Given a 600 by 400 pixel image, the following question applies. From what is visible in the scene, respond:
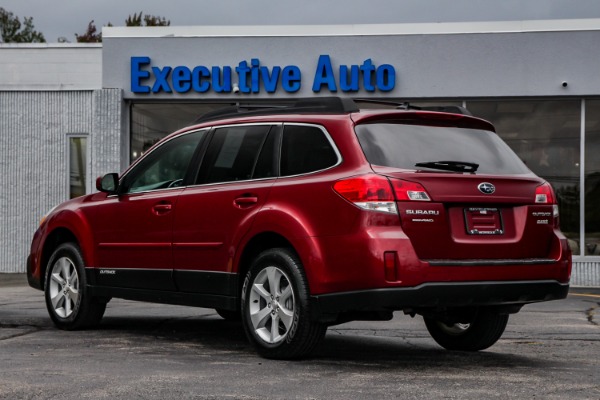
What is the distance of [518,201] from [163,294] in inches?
113

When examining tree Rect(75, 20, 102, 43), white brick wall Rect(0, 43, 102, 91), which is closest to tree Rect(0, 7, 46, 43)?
tree Rect(75, 20, 102, 43)

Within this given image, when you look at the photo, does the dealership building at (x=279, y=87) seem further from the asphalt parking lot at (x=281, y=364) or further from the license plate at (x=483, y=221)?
the license plate at (x=483, y=221)

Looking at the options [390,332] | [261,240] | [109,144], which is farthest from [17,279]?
[261,240]

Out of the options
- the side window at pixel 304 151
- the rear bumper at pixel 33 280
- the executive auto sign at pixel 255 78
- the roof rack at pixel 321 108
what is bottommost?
the rear bumper at pixel 33 280

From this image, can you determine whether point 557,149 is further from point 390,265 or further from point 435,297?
point 390,265

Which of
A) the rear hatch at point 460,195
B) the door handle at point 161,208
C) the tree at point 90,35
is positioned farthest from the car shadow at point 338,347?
the tree at point 90,35

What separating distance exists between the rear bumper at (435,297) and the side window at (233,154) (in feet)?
4.32

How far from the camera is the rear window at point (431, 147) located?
255 inches

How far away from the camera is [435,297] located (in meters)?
6.15

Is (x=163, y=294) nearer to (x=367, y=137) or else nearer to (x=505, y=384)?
Result: (x=367, y=137)

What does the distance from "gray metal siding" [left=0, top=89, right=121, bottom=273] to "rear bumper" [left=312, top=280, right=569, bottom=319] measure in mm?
14288

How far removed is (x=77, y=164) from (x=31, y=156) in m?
0.93

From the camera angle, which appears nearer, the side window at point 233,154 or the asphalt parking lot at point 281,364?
the asphalt parking lot at point 281,364

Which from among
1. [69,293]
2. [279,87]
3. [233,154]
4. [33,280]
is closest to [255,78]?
[279,87]
